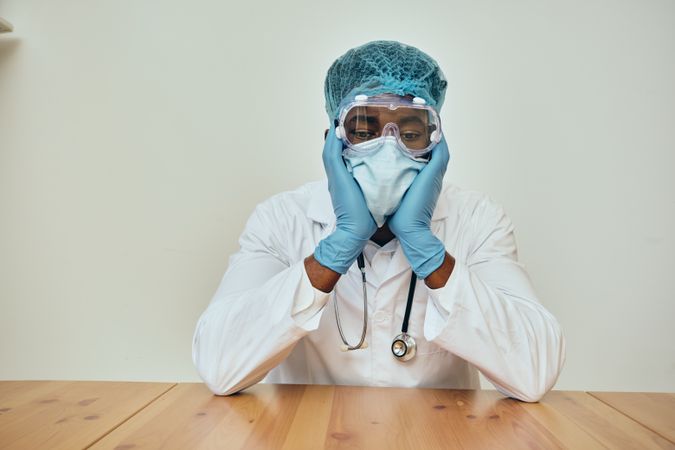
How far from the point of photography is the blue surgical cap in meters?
1.56

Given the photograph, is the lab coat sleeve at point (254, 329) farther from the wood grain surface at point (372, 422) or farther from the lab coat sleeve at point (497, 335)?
the lab coat sleeve at point (497, 335)

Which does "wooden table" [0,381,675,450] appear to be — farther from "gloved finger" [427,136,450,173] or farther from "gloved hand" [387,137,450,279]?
"gloved finger" [427,136,450,173]

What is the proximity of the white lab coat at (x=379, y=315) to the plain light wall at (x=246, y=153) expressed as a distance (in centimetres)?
65

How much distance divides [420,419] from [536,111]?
5.40 ft

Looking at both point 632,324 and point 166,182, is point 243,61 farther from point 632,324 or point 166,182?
point 632,324

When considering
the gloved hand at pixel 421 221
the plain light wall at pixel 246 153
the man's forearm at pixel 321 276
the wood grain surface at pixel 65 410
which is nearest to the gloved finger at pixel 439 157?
the gloved hand at pixel 421 221

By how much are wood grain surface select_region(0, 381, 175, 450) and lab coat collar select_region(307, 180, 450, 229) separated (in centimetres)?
63

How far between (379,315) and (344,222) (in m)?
0.31

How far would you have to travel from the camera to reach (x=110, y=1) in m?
2.43

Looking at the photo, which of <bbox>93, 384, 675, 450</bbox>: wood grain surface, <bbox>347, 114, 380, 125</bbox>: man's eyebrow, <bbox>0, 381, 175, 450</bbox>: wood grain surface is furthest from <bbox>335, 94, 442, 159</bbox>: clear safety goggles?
<bbox>0, 381, 175, 450</bbox>: wood grain surface

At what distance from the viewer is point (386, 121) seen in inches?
59.8

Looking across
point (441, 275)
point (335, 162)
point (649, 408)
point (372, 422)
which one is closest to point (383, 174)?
point (335, 162)

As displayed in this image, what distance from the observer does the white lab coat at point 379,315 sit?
1.33 metres

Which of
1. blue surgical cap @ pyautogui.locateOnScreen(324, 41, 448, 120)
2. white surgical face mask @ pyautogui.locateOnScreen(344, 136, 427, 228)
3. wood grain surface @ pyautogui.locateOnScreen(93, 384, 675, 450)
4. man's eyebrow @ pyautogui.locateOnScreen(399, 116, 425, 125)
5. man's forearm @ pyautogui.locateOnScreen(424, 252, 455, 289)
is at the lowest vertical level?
wood grain surface @ pyautogui.locateOnScreen(93, 384, 675, 450)
